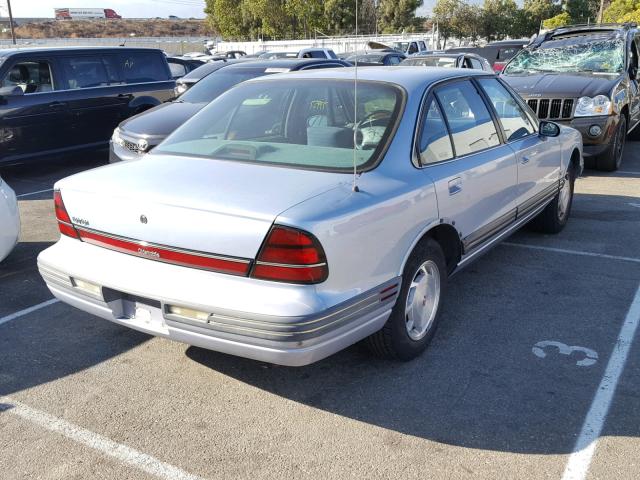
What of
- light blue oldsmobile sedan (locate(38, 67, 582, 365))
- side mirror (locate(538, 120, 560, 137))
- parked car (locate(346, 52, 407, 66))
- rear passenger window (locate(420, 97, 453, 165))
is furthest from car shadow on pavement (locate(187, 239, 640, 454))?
parked car (locate(346, 52, 407, 66))

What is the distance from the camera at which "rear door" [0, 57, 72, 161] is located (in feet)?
28.1

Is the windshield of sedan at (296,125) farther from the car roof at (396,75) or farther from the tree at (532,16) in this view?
the tree at (532,16)

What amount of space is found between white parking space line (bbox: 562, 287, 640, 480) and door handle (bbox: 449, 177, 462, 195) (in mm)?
1332

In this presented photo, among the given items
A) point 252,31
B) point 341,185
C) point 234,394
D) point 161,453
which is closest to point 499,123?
point 341,185

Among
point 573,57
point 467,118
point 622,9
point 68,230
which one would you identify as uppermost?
point 622,9

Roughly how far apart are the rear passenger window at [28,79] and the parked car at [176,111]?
1811 mm

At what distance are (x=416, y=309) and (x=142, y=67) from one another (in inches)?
338

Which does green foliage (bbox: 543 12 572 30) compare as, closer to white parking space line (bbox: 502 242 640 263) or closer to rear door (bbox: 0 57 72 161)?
rear door (bbox: 0 57 72 161)

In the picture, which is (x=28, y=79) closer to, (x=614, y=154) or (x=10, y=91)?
(x=10, y=91)

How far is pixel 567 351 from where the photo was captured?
150 inches

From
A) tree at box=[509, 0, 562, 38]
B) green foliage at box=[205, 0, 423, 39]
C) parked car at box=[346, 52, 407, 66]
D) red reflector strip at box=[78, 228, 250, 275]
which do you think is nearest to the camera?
red reflector strip at box=[78, 228, 250, 275]

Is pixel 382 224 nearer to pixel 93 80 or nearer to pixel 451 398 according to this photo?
pixel 451 398

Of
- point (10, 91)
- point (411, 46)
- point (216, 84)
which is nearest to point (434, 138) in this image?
point (216, 84)

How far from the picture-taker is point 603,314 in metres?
4.33
